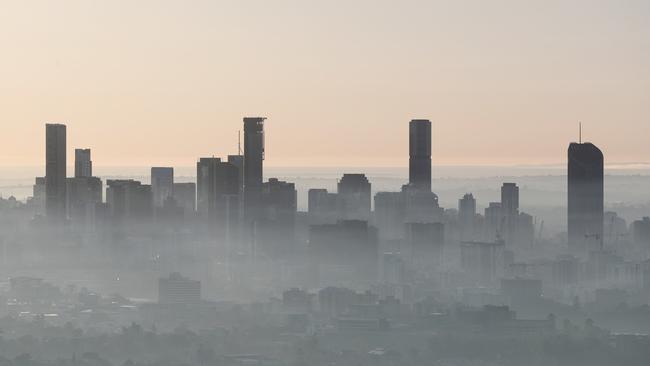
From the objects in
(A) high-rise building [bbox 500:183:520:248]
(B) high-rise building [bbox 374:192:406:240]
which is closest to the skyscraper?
(A) high-rise building [bbox 500:183:520:248]

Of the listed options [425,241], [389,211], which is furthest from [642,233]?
[389,211]

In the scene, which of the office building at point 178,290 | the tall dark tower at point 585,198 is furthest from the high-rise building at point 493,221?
the office building at point 178,290

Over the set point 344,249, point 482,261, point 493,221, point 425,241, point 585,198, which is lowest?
point 482,261

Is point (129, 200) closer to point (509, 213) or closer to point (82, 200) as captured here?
point (82, 200)

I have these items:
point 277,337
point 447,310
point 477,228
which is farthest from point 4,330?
point 477,228

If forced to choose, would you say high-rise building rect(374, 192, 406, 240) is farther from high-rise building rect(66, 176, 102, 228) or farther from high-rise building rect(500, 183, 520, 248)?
high-rise building rect(66, 176, 102, 228)

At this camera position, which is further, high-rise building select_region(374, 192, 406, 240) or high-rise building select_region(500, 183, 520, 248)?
high-rise building select_region(374, 192, 406, 240)
